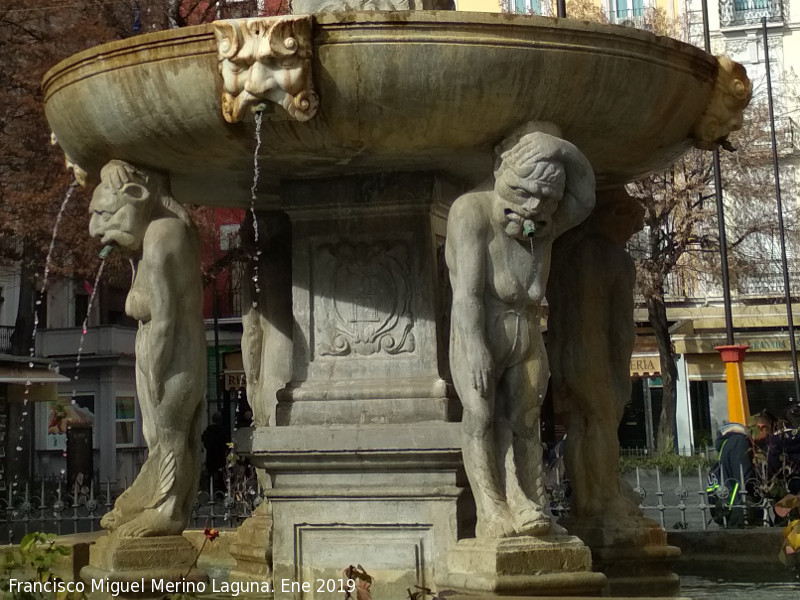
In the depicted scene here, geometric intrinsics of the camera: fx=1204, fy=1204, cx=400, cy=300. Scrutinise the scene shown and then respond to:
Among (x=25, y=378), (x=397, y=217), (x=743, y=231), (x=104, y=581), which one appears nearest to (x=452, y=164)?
(x=397, y=217)

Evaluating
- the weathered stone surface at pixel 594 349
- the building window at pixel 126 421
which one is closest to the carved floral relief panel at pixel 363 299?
the weathered stone surface at pixel 594 349

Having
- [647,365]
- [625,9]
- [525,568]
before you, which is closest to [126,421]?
[647,365]

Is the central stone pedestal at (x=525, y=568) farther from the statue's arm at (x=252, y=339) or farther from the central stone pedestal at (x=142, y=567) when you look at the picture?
the statue's arm at (x=252, y=339)

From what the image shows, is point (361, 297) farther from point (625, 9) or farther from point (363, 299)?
point (625, 9)

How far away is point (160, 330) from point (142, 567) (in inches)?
41.8

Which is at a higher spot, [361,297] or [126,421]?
[126,421]

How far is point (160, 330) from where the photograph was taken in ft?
18.1

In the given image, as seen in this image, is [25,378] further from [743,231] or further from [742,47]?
[742,47]

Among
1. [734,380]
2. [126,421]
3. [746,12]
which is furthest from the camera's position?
[746,12]

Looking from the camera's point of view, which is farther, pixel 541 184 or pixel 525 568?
pixel 541 184

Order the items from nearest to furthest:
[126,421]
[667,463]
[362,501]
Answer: [362,501]
[667,463]
[126,421]

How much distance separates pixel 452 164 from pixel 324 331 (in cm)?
103

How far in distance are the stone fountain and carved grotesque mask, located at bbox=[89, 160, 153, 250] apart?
0.04 feet

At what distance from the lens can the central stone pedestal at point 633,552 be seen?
19.0 feet
